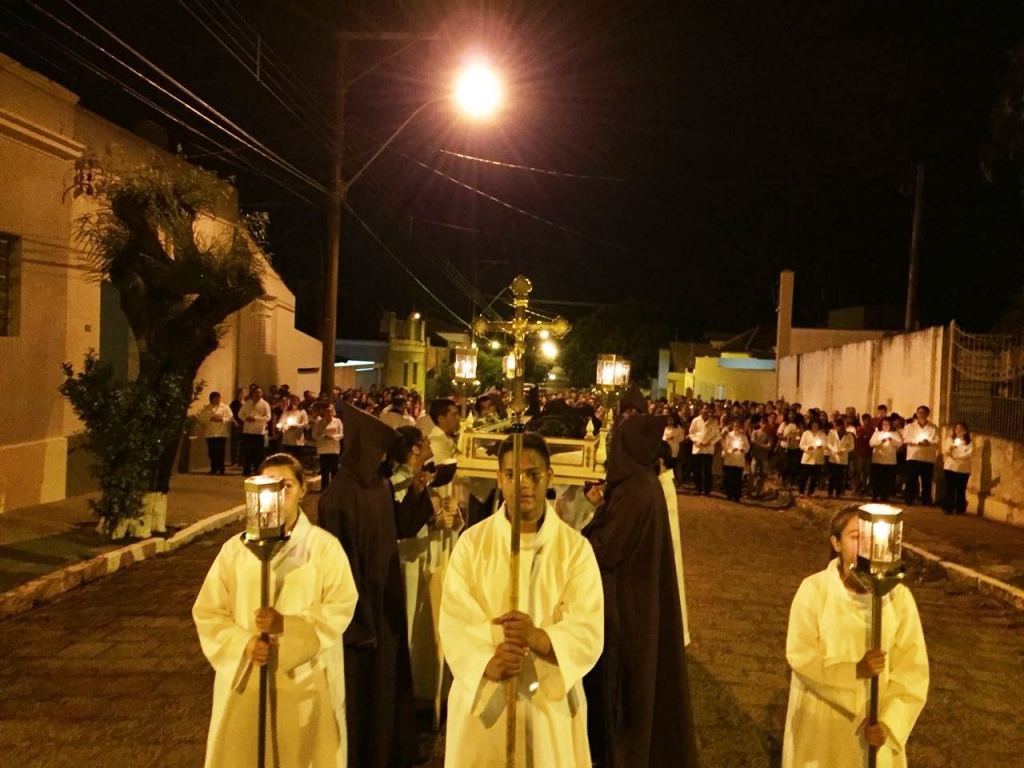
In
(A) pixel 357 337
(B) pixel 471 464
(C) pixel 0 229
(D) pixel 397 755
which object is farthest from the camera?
(A) pixel 357 337

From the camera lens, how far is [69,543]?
10273 millimetres

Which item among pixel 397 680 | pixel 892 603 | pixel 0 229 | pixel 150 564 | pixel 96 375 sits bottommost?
pixel 150 564

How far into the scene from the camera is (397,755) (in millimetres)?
4895

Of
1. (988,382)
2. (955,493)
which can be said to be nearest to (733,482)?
(955,493)

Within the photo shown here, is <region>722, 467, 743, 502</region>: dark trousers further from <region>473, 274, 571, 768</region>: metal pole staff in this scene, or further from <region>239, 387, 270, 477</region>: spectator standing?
<region>473, 274, 571, 768</region>: metal pole staff

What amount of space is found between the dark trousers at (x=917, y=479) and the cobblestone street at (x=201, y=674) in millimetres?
5566

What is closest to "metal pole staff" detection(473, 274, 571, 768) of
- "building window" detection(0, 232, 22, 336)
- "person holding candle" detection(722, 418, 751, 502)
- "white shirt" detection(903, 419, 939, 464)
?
"building window" detection(0, 232, 22, 336)

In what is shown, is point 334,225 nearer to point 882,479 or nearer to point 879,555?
point 882,479

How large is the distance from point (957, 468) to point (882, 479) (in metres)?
1.49

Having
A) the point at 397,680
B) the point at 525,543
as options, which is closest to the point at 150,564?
the point at 397,680

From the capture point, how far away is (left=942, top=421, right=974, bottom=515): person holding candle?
572 inches

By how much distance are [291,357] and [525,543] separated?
2157 centimetres

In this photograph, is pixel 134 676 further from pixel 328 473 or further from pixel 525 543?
pixel 328 473

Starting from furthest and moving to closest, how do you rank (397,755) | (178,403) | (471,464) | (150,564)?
(178,403), (150,564), (471,464), (397,755)
